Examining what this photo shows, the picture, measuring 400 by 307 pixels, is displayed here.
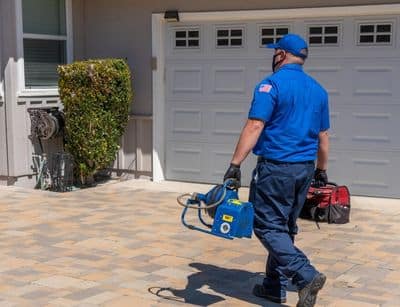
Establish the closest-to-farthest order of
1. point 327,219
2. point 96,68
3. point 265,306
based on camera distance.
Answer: point 265,306, point 327,219, point 96,68

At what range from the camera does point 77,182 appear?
9.13 metres

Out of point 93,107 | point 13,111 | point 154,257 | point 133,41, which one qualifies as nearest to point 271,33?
point 133,41

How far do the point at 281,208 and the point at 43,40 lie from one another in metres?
5.93

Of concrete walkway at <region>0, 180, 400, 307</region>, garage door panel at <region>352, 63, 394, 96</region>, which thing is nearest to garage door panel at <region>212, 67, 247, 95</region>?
garage door panel at <region>352, 63, 394, 96</region>

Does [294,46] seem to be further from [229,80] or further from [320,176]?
[229,80]

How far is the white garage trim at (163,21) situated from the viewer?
7824 mm

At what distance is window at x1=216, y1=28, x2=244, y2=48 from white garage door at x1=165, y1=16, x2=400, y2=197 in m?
0.01

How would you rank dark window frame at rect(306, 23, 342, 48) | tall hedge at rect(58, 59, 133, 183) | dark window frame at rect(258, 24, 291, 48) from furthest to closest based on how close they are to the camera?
tall hedge at rect(58, 59, 133, 183)
dark window frame at rect(258, 24, 291, 48)
dark window frame at rect(306, 23, 342, 48)

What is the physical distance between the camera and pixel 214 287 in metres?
4.98

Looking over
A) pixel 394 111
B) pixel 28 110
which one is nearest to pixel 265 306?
pixel 394 111

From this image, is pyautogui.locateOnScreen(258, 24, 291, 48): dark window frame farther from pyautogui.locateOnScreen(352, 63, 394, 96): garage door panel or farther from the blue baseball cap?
the blue baseball cap

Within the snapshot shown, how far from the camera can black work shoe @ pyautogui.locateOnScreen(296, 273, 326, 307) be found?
14.0 ft

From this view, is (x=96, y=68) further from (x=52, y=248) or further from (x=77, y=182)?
(x=52, y=248)

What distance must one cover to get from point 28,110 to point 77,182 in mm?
1226
